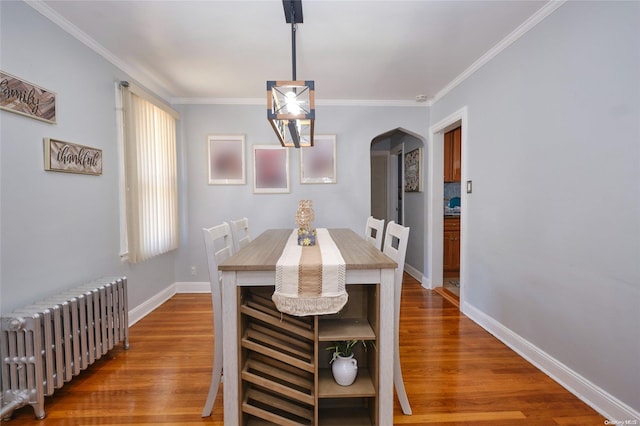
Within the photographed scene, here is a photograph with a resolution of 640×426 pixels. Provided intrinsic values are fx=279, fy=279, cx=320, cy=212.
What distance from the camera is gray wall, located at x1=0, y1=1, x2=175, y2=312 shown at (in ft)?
5.35

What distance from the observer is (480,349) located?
2.24 m

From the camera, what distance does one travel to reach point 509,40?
2.24 meters

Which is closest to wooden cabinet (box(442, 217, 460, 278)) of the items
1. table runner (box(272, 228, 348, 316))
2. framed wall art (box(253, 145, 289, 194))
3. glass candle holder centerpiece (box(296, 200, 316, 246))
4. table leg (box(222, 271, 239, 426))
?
framed wall art (box(253, 145, 289, 194))

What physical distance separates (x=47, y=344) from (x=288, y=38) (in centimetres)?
256

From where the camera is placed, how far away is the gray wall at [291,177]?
3629 mm

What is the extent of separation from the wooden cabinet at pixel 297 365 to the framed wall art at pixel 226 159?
2411 mm

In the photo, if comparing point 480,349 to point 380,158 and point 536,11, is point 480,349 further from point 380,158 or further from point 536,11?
point 380,158

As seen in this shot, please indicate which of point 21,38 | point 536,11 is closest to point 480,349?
point 536,11

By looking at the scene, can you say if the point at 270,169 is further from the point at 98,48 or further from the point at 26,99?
the point at 26,99

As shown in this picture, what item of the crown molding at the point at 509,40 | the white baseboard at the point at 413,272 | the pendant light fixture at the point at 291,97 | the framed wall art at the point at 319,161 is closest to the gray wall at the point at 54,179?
the pendant light fixture at the point at 291,97

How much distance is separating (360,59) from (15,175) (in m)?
2.63

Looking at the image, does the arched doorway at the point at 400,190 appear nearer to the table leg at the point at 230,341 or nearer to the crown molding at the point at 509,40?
the crown molding at the point at 509,40

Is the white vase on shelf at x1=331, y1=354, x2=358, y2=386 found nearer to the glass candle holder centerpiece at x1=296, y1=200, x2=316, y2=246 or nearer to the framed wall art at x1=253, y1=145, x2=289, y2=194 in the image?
Result: the glass candle holder centerpiece at x1=296, y1=200, x2=316, y2=246

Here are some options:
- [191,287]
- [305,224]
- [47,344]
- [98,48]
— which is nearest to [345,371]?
[305,224]
